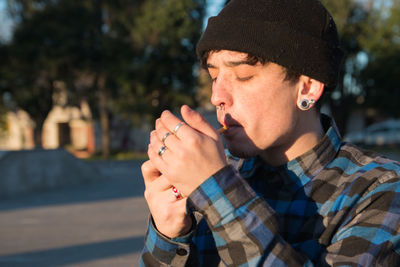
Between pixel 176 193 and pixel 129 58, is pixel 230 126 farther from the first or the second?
pixel 129 58

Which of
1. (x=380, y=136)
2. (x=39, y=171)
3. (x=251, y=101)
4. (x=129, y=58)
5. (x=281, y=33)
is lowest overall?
(x=380, y=136)

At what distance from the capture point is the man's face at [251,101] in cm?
142

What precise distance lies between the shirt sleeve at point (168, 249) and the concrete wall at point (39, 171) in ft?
30.8

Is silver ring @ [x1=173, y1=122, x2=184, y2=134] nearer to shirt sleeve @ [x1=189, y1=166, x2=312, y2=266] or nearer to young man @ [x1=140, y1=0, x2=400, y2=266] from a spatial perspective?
young man @ [x1=140, y1=0, x2=400, y2=266]

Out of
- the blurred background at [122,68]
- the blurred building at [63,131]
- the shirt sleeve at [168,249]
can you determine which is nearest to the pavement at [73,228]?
the blurred background at [122,68]

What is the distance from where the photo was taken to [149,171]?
132 centimetres

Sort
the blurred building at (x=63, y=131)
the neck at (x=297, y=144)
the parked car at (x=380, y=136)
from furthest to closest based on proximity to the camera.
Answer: the blurred building at (x=63, y=131) < the parked car at (x=380, y=136) < the neck at (x=297, y=144)

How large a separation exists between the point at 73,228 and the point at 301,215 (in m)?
5.90

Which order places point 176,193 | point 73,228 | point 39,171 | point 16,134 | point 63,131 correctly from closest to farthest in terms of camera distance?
point 176,193 < point 73,228 < point 39,171 < point 63,131 < point 16,134

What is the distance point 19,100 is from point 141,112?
23.8 ft

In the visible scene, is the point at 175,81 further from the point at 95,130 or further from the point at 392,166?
the point at 392,166

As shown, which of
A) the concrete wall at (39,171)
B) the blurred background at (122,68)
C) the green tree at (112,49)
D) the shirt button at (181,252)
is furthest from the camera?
the green tree at (112,49)

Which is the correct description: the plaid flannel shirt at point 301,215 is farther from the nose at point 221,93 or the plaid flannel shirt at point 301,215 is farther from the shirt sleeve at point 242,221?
the nose at point 221,93

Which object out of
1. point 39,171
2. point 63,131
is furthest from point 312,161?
point 63,131
